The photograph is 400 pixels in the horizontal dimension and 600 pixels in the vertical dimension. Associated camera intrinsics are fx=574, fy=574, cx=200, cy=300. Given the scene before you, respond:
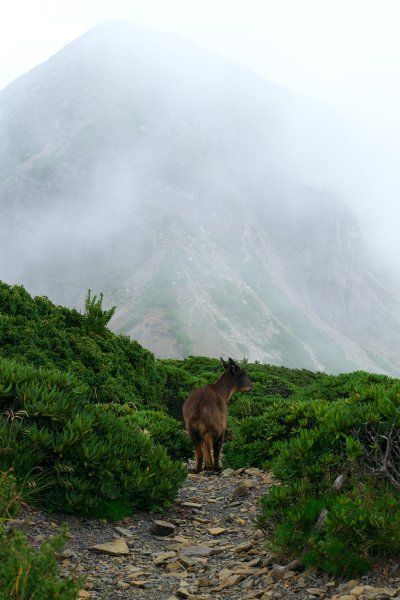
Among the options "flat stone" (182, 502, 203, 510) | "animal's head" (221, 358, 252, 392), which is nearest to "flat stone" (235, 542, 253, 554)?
Answer: "flat stone" (182, 502, 203, 510)

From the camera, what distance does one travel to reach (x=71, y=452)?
8.15 meters

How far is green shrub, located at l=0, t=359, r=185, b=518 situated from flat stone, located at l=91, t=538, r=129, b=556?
78 cm

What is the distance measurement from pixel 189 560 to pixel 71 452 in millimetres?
2227

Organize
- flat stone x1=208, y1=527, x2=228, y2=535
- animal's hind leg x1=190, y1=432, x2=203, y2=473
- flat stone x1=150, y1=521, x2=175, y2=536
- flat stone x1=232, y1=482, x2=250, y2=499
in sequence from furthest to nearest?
animal's hind leg x1=190, y1=432, x2=203, y2=473, flat stone x1=232, y1=482, x2=250, y2=499, flat stone x1=208, y1=527, x2=228, y2=535, flat stone x1=150, y1=521, x2=175, y2=536

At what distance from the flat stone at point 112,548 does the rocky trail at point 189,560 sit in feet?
0.04

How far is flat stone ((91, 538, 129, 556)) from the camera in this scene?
7.30m

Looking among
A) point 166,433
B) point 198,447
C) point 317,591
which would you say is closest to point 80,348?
point 166,433

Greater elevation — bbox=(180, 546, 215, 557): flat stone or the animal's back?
the animal's back

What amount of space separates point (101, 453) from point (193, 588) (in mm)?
2499

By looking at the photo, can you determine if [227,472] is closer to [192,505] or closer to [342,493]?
[192,505]

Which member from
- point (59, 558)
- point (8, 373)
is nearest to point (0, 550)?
point (59, 558)

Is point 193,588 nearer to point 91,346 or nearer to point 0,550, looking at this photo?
point 0,550

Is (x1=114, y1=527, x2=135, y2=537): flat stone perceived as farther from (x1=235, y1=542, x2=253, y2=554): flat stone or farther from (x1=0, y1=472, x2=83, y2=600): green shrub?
(x1=0, y1=472, x2=83, y2=600): green shrub

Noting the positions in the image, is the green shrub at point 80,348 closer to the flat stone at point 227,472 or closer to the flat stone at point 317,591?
the flat stone at point 227,472
